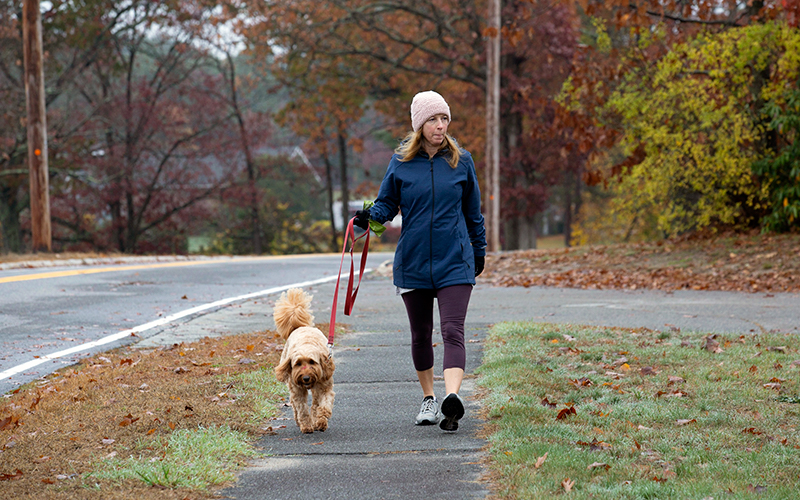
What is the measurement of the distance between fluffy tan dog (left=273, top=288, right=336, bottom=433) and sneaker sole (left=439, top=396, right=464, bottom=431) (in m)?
0.78

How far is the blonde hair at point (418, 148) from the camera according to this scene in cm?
540

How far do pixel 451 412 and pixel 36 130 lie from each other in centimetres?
1952

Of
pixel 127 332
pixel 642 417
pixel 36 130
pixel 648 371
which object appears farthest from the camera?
pixel 36 130

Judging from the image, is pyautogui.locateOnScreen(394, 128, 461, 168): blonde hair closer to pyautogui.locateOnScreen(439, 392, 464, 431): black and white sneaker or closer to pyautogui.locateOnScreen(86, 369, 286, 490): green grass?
pyautogui.locateOnScreen(439, 392, 464, 431): black and white sneaker

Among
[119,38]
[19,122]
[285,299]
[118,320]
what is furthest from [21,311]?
[119,38]

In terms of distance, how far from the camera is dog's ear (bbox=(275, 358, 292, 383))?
17.9 feet

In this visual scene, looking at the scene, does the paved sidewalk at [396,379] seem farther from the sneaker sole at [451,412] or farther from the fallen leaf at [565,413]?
the fallen leaf at [565,413]

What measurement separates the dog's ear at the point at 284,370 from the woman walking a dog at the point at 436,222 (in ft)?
2.86

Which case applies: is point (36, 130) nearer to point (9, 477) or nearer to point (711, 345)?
point (711, 345)

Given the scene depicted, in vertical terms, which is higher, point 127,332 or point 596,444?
point 127,332

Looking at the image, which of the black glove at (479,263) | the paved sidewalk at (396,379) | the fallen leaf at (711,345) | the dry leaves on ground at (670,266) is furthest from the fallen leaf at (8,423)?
the dry leaves on ground at (670,266)

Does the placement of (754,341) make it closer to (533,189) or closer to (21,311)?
(21,311)

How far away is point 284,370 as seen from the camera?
5.48m

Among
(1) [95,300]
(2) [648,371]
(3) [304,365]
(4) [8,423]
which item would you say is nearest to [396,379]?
(3) [304,365]
